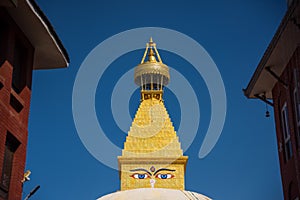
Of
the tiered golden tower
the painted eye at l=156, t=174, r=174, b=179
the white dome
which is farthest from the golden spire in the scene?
the white dome

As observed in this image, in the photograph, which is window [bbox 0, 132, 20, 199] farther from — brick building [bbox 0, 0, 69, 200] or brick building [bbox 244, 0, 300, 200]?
brick building [bbox 244, 0, 300, 200]

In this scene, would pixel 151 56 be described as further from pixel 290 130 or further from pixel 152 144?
pixel 290 130

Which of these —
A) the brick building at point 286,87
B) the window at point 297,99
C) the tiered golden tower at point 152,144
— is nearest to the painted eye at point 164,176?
the tiered golden tower at point 152,144

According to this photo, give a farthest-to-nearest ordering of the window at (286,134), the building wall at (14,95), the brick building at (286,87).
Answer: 1. the window at (286,134)
2. the brick building at (286,87)
3. the building wall at (14,95)

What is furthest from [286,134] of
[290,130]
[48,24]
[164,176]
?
Result: [164,176]

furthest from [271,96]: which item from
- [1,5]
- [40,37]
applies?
[1,5]

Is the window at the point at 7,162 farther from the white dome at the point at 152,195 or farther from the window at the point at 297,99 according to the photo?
the window at the point at 297,99

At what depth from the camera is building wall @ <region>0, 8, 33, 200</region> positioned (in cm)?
1472

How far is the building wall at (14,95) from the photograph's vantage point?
14.7 meters

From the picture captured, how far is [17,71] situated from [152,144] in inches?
1441

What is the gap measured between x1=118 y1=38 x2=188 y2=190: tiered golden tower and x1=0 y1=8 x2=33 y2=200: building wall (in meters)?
30.4

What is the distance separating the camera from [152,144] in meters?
52.4

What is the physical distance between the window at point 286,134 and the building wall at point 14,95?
360 inches

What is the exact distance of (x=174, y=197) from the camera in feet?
71.0
